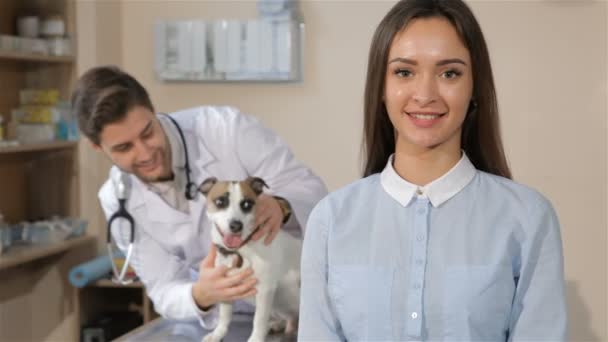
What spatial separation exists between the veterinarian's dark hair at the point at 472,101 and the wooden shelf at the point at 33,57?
1.99 m

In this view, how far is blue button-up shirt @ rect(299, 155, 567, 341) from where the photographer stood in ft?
3.07

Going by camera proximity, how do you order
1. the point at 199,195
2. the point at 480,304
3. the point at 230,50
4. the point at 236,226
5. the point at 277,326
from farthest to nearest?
the point at 230,50 < the point at 199,195 < the point at 277,326 < the point at 236,226 < the point at 480,304

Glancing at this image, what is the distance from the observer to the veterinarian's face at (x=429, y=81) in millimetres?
957

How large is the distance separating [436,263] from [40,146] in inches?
88.2

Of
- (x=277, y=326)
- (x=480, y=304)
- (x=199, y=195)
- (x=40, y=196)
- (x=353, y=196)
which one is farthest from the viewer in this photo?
(x=40, y=196)

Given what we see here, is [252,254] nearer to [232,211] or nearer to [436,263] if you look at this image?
[232,211]

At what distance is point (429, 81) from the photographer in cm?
95

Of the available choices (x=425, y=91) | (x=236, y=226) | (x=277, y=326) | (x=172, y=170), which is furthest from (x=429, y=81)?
(x=172, y=170)

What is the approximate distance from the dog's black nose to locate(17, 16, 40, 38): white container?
1.88m

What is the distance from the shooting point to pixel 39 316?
10.3 feet

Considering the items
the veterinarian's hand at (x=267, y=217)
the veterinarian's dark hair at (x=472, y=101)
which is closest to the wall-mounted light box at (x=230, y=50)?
the veterinarian's hand at (x=267, y=217)

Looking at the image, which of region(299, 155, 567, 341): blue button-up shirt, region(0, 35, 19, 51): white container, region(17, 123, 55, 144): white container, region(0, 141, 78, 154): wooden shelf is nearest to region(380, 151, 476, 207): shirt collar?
region(299, 155, 567, 341): blue button-up shirt

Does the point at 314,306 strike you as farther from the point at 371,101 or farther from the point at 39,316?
the point at 39,316

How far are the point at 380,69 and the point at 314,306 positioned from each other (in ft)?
1.03
